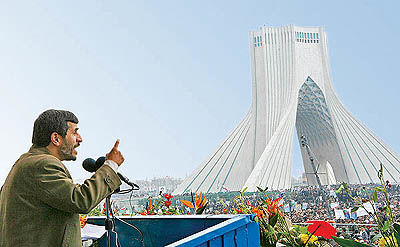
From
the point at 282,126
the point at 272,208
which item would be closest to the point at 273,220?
the point at 272,208

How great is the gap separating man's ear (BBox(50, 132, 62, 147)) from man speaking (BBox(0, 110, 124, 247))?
22 millimetres

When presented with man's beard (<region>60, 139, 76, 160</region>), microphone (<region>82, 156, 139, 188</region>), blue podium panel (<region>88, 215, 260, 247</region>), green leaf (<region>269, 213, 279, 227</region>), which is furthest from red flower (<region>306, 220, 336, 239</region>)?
man's beard (<region>60, 139, 76, 160</region>)

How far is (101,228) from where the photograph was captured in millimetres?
1404

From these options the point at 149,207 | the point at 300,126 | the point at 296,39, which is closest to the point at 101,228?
the point at 149,207

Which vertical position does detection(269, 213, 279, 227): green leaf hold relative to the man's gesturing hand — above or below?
below

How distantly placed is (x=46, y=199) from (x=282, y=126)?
36.2 ft

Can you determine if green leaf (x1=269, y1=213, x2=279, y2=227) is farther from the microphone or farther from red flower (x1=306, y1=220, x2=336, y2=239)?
the microphone

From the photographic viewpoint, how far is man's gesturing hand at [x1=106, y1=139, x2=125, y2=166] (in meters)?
0.99

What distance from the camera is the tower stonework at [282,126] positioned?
36.3 feet

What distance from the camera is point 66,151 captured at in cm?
100

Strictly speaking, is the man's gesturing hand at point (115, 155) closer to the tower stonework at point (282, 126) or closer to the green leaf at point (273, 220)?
the green leaf at point (273, 220)

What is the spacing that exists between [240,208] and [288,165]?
9760mm

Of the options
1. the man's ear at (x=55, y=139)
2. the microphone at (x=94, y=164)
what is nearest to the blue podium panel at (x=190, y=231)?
the microphone at (x=94, y=164)

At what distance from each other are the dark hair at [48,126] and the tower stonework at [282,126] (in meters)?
9.51
